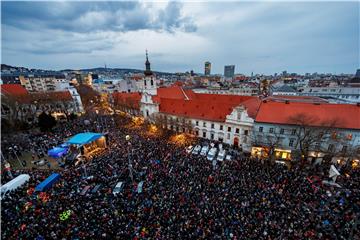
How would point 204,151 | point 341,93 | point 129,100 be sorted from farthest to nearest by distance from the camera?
1. point 129,100
2. point 341,93
3. point 204,151

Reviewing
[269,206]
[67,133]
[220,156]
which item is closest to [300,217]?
[269,206]

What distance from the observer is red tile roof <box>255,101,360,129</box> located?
90.4ft

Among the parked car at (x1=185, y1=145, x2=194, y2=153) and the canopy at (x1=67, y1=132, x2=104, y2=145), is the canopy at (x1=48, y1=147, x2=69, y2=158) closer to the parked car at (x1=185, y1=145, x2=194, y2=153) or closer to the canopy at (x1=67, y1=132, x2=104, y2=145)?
the canopy at (x1=67, y1=132, x2=104, y2=145)

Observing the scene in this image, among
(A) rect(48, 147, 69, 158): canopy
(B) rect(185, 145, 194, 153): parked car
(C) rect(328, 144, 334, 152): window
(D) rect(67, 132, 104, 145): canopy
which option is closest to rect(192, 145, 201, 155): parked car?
(B) rect(185, 145, 194, 153): parked car

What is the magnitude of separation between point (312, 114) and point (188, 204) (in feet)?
91.1

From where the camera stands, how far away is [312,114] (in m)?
30.0

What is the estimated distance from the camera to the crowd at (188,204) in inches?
623

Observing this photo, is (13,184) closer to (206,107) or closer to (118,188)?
(118,188)

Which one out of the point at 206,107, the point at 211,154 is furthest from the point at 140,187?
the point at 206,107

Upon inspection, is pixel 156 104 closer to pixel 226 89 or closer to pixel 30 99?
pixel 30 99

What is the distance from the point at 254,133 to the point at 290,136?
6.12m

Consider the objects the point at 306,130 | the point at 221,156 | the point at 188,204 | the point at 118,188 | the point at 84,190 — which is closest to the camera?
the point at 188,204

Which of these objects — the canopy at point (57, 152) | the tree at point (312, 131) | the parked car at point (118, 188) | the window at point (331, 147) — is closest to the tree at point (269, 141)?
the tree at point (312, 131)

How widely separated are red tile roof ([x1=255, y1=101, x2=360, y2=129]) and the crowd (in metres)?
8.00
